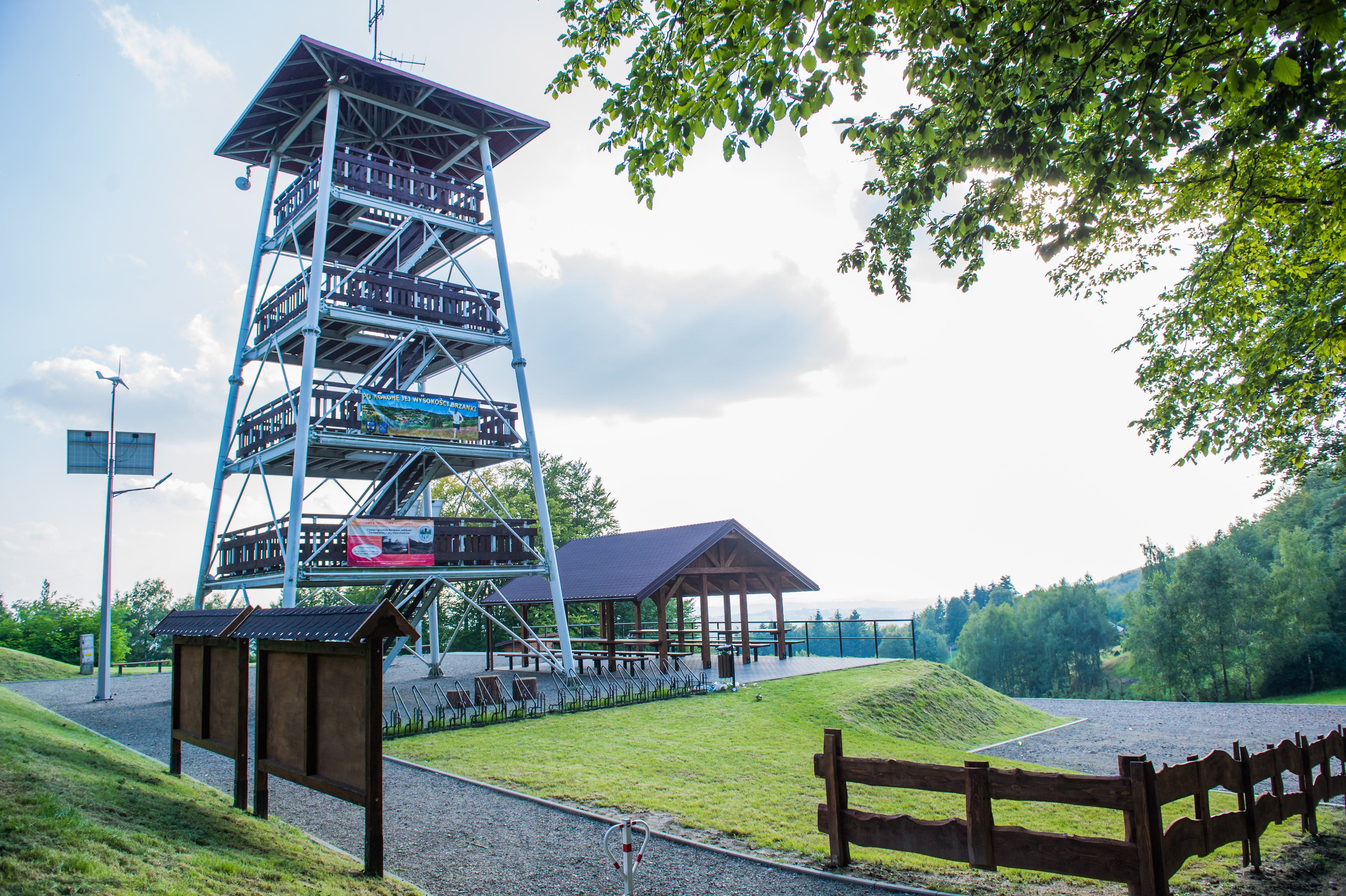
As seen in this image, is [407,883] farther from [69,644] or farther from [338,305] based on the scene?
[69,644]

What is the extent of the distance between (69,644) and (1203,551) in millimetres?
69992

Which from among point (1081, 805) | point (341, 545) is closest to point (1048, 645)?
point (341, 545)

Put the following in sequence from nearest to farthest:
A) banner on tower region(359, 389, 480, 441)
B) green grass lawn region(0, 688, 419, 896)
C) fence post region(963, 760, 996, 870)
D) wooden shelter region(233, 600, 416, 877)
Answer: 1. green grass lawn region(0, 688, 419, 896)
2. fence post region(963, 760, 996, 870)
3. wooden shelter region(233, 600, 416, 877)
4. banner on tower region(359, 389, 480, 441)

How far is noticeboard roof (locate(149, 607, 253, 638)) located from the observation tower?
6.16m

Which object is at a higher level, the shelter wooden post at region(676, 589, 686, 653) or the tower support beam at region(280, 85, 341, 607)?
the tower support beam at region(280, 85, 341, 607)

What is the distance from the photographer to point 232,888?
5.29m

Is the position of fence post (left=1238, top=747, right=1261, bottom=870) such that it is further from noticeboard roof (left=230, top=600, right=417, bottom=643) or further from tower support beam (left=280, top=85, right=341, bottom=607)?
tower support beam (left=280, top=85, right=341, bottom=607)

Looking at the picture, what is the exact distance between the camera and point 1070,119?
795cm

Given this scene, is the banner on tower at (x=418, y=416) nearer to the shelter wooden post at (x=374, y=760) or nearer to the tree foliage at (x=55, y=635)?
the shelter wooden post at (x=374, y=760)

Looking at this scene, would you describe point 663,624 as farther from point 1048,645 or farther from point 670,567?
point 1048,645

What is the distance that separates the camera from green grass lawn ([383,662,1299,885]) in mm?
8398

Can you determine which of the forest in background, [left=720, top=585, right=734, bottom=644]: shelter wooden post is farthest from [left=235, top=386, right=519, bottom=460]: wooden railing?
the forest in background

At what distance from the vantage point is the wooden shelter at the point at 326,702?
261 inches

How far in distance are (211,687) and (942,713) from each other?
16417mm
